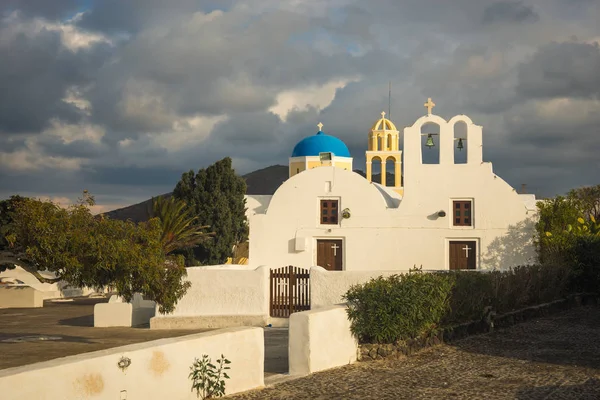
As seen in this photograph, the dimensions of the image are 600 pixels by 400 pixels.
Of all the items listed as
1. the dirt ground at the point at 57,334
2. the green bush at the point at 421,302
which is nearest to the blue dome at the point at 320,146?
the dirt ground at the point at 57,334

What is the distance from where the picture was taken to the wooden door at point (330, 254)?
1068 inches

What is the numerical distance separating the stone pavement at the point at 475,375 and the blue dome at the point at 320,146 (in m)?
23.4

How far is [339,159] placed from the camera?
1481 inches

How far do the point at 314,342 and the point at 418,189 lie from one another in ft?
52.7

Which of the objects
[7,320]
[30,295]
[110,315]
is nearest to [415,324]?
[110,315]

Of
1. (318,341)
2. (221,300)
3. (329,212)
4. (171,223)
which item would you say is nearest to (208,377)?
(318,341)

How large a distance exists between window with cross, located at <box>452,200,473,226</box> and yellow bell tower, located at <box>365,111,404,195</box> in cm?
1061

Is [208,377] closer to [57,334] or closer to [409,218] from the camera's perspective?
[57,334]

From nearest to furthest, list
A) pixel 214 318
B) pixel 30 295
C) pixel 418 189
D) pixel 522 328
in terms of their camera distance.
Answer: pixel 522 328 → pixel 214 318 → pixel 418 189 → pixel 30 295

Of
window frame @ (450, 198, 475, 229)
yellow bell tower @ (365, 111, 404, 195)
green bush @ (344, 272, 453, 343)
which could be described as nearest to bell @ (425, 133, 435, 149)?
window frame @ (450, 198, 475, 229)

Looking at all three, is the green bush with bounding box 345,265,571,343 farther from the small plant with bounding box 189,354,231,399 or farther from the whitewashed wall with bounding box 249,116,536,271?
the whitewashed wall with bounding box 249,116,536,271

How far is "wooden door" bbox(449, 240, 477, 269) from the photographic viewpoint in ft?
87.2

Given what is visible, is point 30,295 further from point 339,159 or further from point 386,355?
point 386,355

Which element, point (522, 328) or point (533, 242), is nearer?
point (522, 328)
